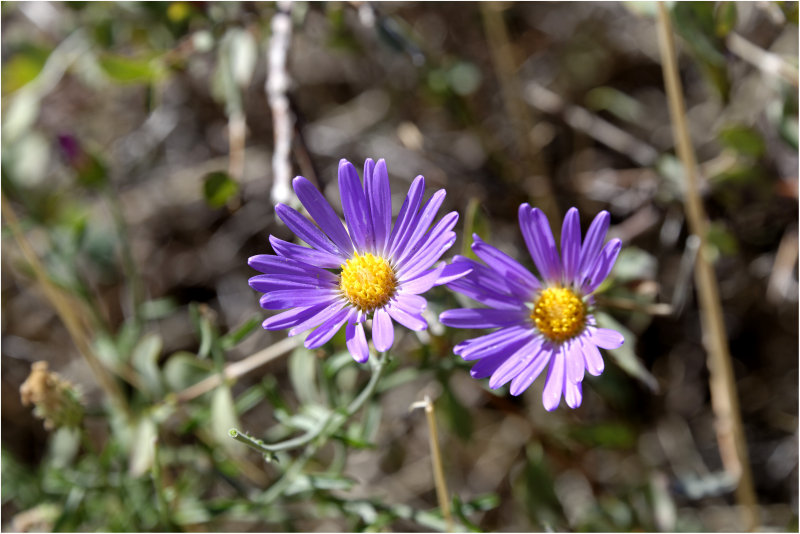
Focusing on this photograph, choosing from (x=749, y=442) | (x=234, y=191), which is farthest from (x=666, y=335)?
(x=234, y=191)

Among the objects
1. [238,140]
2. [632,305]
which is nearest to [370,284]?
[632,305]

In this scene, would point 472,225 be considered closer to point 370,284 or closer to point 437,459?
point 370,284

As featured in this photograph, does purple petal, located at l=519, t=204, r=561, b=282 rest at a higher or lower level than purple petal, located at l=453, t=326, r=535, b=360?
higher

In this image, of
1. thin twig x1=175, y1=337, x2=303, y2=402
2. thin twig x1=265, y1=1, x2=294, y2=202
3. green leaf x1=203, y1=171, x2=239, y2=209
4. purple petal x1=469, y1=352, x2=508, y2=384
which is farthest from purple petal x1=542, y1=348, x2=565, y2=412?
green leaf x1=203, y1=171, x2=239, y2=209

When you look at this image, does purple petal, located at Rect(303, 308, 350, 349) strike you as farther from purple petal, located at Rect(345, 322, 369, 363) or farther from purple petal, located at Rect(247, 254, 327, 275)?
purple petal, located at Rect(247, 254, 327, 275)

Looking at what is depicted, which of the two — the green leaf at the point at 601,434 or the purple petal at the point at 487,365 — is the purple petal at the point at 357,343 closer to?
the purple petal at the point at 487,365

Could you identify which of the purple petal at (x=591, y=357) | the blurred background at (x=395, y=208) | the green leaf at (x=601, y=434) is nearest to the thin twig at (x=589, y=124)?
the blurred background at (x=395, y=208)
